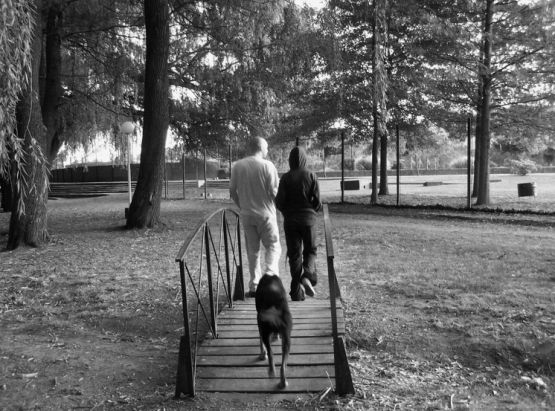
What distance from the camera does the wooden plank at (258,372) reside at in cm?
396

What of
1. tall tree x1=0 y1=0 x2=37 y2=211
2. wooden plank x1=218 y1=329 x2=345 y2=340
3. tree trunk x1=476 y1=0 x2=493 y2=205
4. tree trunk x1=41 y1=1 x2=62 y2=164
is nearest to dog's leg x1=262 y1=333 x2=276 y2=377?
wooden plank x1=218 y1=329 x2=345 y2=340

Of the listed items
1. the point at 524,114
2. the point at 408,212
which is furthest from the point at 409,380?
the point at 524,114

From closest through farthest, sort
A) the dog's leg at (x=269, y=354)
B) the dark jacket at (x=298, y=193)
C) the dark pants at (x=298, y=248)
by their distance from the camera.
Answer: the dog's leg at (x=269, y=354), the dark jacket at (x=298, y=193), the dark pants at (x=298, y=248)

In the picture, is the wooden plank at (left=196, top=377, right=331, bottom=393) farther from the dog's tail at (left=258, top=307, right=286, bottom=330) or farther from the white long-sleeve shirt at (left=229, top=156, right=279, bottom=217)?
the white long-sleeve shirt at (left=229, top=156, right=279, bottom=217)

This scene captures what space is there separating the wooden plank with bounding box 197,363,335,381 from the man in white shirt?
1.52m

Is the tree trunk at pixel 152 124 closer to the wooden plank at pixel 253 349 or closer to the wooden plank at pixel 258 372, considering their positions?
the wooden plank at pixel 253 349

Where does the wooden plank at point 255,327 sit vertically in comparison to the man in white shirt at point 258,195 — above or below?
below

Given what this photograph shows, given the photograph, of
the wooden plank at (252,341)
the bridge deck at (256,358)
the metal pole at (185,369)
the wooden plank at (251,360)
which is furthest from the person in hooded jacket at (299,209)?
the metal pole at (185,369)

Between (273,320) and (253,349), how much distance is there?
744 millimetres

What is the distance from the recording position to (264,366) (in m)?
4.14

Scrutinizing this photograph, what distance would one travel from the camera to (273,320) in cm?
382

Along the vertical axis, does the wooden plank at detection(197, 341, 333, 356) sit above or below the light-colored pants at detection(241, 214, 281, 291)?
below

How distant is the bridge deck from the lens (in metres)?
3.87

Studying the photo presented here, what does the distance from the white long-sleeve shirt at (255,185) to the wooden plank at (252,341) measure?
1398mm
